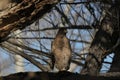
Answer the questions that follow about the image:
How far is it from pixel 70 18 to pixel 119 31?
3.55ft

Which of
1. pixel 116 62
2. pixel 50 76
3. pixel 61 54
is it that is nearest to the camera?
pixel 50 76

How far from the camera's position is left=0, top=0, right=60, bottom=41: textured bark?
13.3ft

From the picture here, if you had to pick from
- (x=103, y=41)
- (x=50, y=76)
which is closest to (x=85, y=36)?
(x=103, y=41)

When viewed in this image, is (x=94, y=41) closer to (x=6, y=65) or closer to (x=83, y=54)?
(x=83, y=54)

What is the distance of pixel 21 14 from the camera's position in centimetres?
412

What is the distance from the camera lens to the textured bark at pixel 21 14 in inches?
159

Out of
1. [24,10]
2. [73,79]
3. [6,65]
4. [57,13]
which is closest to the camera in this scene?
[24,10]

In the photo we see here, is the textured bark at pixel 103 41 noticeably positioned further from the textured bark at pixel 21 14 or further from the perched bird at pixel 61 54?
the textured bark at pixel 21 14

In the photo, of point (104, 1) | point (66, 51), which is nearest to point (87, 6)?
point (104, 1)

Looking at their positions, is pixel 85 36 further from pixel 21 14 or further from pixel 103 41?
pixel 21 14

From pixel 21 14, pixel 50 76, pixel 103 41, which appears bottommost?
pixel 103 41

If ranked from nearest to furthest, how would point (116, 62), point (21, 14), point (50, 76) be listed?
point (21, 14) → point (50, 76) → point (116, 62)

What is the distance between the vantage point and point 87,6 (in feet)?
22.1

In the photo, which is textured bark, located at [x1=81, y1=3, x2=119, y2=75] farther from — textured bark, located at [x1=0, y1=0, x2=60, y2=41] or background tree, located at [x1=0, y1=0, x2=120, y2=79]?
textured bark, located at [x1=0, y1=0, x2=60, y2=41]
